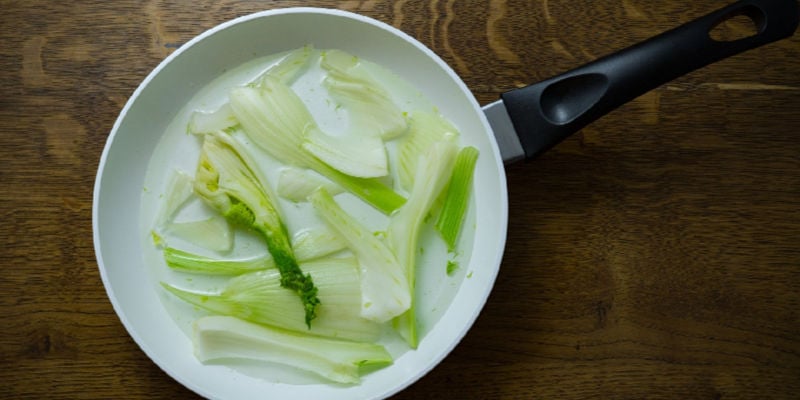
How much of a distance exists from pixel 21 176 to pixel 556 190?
2.80 ft

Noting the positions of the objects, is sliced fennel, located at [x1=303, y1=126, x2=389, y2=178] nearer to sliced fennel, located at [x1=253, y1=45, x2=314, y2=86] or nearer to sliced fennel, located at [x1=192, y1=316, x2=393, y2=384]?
sliced fennel, located at [x1=253, y1=45, x2=314, y2=86]

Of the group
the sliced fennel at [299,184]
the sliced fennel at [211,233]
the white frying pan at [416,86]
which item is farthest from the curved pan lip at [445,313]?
the sliced fennel at [299,184]

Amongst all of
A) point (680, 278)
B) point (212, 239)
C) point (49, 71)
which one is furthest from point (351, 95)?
point (680, 278)

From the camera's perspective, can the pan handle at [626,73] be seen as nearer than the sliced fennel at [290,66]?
Yes

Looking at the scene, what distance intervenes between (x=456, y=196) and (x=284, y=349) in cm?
34

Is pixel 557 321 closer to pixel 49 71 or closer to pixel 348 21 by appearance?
pixel 348 21

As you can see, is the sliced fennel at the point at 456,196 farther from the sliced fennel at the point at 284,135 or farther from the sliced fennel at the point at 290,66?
the sliced fennel at the point at 290,66

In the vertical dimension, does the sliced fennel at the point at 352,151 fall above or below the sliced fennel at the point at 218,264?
above

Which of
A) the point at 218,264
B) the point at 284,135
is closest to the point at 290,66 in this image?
the point at 284,135

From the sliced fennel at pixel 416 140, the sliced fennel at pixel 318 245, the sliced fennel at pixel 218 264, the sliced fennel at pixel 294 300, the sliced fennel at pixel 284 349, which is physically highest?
the sliced fennel at pixel 416 140

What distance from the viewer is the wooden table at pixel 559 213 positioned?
1043 mm

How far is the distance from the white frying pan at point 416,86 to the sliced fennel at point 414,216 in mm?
38

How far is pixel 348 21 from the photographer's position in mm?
1006

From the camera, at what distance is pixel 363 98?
1025 mm
